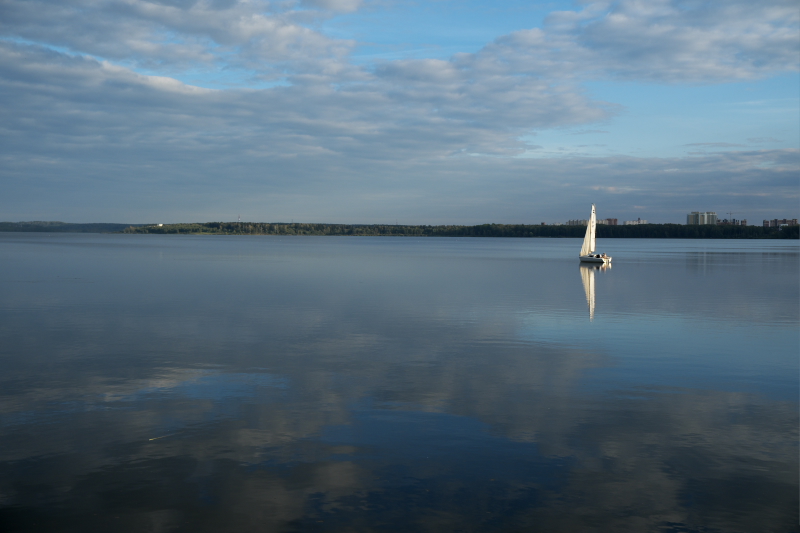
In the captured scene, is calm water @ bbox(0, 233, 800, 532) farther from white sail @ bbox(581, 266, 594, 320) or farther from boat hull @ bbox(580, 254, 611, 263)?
boat hull @ bbox(580, 254, 611, 263)

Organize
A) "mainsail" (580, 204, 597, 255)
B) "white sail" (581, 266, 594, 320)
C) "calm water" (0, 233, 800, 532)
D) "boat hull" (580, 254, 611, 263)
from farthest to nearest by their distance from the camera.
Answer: "mainsail" (580, 204, 597, 255) < "boat hull" (580, 254, 611, 263) < "white sail" (581, 266, 594, 320) < "calm water" (0, 233, 800, 532)

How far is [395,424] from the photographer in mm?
11695

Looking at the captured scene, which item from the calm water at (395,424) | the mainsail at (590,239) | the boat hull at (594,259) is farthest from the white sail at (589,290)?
the mainsail at (590,239)

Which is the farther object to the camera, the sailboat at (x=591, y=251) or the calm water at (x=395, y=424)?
the sailboat at (x=591, y=251)

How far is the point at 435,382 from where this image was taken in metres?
15.1

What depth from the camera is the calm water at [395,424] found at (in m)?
8.32

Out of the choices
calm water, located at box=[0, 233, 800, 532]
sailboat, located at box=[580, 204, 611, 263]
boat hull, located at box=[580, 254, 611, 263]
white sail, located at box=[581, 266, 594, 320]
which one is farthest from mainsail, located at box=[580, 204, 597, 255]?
calm water, located at box=[0, 233, 800, 532]

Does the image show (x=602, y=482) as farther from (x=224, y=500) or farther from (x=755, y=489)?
(x=224, y=500)

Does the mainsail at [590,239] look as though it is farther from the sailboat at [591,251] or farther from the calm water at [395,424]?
the calm water at [395,424]

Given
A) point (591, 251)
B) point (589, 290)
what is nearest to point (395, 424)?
point (589, 290)

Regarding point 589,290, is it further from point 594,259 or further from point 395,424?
point 594,259

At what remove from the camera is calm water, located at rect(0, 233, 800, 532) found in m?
8.32

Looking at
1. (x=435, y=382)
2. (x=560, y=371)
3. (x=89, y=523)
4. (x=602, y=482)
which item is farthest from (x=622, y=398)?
(x=89, y=523)

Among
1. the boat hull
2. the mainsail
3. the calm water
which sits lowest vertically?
the calm water
